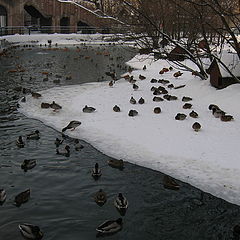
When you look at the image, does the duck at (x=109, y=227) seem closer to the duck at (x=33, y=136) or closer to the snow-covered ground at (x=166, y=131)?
Answer: the snow-covered ground at (x=166, y=131)

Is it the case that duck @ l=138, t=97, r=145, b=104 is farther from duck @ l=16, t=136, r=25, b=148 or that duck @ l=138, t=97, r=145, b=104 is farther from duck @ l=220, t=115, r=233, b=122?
duck @ l=16, t=136, r=25, b=148

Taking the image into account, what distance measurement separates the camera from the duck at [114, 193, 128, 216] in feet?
21.4

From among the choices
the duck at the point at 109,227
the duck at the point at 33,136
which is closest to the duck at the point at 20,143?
the duck at the point at 33,136

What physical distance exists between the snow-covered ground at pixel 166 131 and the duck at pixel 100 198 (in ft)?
6.18

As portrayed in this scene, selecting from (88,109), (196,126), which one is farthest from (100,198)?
(88,109)

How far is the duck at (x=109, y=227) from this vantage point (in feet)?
18.9

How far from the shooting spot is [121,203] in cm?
655

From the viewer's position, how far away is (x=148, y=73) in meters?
22.2

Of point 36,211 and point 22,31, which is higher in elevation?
point 22,31

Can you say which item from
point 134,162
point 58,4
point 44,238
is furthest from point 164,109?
point 58,4

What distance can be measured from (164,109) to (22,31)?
1736 inches

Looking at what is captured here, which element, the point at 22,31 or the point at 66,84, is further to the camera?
the point at 22,31

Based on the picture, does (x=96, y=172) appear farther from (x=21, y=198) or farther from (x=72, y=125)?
(x=72, y=125)

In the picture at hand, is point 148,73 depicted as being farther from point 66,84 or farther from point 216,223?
point 216,223
